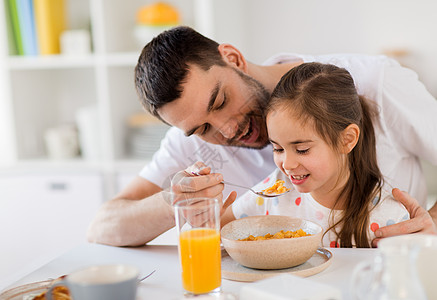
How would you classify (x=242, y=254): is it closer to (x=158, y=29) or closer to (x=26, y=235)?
(x=158, y=29)

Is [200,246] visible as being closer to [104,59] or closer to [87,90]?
[104,59]

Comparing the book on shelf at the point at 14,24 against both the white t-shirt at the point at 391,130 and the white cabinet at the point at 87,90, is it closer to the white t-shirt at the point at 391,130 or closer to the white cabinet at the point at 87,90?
the white cabinet at the point at 87,90

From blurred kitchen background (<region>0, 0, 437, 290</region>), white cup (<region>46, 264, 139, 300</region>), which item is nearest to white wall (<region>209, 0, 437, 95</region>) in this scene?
blurred kitchen background (<region>0, 0, 437, 290</region>)

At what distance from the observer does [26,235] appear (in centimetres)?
293

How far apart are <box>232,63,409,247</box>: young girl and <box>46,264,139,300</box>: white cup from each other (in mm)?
631

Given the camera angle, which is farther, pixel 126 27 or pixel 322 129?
pixel 126 27

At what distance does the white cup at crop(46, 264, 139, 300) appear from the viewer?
0.80 m

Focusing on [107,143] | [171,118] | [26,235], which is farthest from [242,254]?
[26,235]

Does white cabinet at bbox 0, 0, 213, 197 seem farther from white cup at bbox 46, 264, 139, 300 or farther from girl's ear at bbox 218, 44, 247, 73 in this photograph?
white cup at bbox 46, 264, 139, 300

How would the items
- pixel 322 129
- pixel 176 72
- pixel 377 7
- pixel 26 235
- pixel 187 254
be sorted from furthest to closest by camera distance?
1. pixel 26 235
2. pixel 377 7
3. pixel 176 72
4. pixel 322 129
5. pixel 187 254

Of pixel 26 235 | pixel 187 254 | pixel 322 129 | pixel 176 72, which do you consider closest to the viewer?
pixel 187 254

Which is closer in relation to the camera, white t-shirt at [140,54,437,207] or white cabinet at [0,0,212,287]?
white t-shirt at [140,54,437,207]

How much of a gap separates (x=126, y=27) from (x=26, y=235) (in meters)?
1.22

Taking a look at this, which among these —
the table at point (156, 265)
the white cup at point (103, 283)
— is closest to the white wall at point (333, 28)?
the table at point (156, 265)
